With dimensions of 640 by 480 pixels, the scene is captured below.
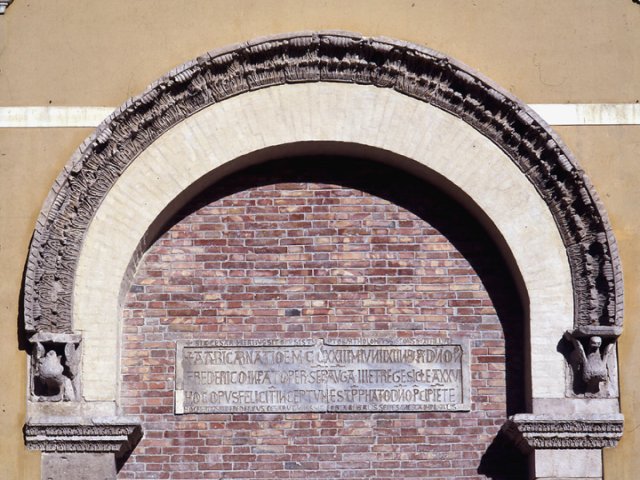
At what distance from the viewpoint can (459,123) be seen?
11.8m

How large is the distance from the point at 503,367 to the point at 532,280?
29.9 inches

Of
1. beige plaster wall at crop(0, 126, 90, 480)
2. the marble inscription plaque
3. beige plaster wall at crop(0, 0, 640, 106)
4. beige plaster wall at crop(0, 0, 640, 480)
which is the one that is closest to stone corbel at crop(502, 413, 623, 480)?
the marble inscription plaque

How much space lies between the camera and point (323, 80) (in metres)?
11.9

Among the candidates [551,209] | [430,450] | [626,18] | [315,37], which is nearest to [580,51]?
[626,18]

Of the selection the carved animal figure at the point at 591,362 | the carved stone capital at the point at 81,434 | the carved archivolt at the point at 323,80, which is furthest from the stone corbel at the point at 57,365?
the carved animal figure at the point at 591,362

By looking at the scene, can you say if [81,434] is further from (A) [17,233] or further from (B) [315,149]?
(B) [315,149]

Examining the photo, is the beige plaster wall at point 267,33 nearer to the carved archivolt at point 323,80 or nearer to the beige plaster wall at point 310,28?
the beige plaster wall at point 310,28

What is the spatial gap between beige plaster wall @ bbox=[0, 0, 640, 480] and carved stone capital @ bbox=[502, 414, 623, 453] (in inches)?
74.5

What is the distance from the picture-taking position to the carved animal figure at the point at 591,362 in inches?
442

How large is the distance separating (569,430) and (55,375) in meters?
3.96

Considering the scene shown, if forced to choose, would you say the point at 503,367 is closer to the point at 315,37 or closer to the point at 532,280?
the point at 532,280

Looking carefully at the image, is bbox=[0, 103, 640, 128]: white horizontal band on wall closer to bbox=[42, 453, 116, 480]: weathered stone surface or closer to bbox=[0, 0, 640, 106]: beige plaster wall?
bbox=[0, 0, 640, 106]: beige plaster wall

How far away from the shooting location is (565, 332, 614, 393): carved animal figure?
11.2m

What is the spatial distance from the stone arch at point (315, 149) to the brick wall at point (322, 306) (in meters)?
0.35
